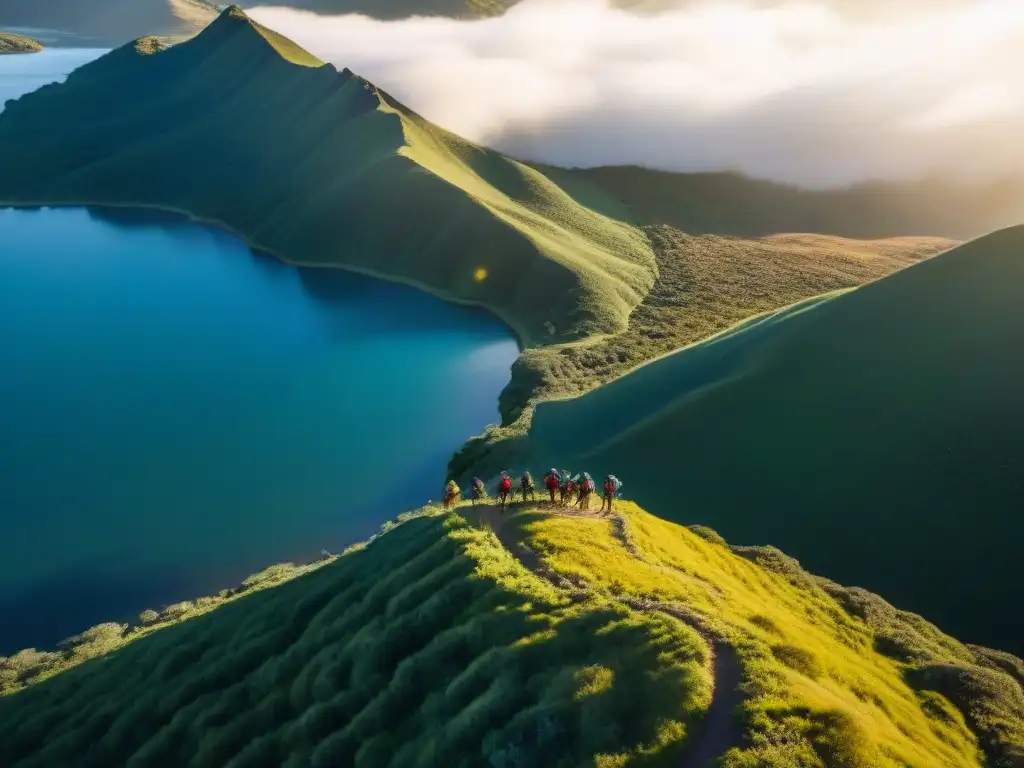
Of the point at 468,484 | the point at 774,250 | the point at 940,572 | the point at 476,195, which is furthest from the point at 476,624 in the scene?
the point at 774,250

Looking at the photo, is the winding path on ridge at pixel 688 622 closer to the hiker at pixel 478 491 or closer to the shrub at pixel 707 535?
the hiker at pixel 478 491

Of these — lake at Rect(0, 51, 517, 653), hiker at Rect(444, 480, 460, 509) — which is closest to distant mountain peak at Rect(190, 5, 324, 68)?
lake at Rect(0, 51, 517, 653)

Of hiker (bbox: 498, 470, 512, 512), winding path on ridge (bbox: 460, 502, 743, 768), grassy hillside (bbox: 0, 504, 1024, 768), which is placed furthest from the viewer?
hiker (bbox: 498, 470, 512, 512)

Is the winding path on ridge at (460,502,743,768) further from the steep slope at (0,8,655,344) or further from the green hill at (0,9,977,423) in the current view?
the steep slope at (0,8,655,344)

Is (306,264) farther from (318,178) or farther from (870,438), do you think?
(870,438)

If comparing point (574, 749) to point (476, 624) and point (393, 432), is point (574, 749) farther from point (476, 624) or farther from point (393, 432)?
point (393, 432)

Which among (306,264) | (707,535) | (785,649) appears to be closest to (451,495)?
(707,535)
